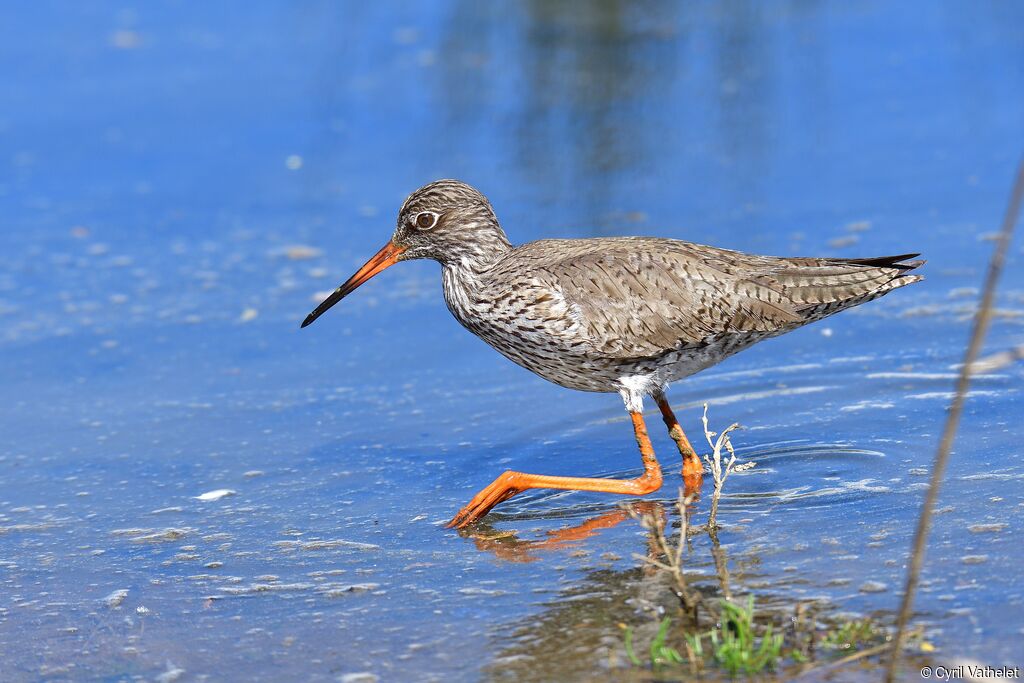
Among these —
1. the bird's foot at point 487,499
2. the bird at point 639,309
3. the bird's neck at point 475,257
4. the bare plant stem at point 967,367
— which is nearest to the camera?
the bare plant stem at point 967,367

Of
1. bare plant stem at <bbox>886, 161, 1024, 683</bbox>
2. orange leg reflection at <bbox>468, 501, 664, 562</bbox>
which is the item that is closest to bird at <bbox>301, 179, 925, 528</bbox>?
orange leg reflection at <bbox>468, 501, 664, 562</bbox>

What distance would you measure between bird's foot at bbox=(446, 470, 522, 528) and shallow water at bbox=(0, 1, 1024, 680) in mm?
113

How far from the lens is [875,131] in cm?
1055

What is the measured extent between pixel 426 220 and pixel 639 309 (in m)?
1.19

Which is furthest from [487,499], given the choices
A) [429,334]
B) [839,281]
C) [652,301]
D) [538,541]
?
[429,334]

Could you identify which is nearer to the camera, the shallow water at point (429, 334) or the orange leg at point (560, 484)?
the shallow water at point (429, 334)

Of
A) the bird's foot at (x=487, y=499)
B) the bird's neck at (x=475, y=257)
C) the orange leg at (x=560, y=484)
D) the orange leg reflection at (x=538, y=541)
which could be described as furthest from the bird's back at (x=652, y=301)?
the orange leg reflection at (x=538, y=541)

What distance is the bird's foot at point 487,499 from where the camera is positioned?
6.09 m

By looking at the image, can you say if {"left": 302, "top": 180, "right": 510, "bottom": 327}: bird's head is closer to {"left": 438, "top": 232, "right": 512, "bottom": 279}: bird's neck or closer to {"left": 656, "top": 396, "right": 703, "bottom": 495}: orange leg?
{"left": 438, "top": 232, "right": 512, "bottom": 279}: bird's neck

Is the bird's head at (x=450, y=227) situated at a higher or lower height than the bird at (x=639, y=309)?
higher

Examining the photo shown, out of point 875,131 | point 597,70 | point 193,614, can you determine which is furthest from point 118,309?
point 875,131

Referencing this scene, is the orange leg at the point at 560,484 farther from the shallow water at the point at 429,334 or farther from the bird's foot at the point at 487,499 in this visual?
the shallow water at the point at 429,334

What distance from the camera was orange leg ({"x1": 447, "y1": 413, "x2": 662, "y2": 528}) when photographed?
6109 mm

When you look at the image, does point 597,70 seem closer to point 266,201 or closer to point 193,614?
point 266,201
